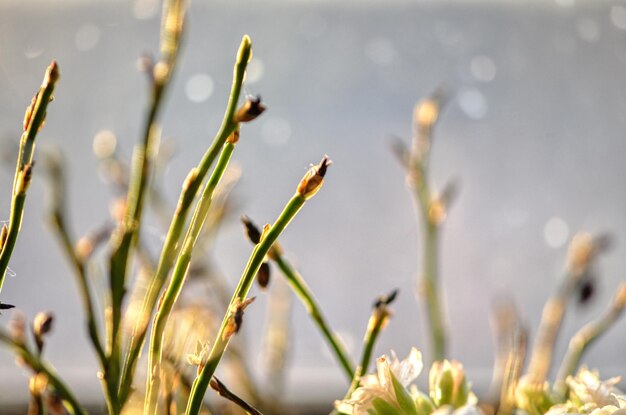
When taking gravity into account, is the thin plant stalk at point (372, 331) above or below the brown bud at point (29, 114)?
below

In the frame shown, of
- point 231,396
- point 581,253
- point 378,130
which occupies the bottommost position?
point 231,396

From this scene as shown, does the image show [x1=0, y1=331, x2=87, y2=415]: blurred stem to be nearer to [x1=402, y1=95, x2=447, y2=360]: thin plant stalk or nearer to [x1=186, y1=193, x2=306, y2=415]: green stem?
[x1=186, y1=193, x2=306, y2=415]: green stem

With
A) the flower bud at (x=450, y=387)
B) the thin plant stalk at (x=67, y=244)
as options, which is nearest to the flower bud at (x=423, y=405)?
the flower bud at (x=450, y=387)

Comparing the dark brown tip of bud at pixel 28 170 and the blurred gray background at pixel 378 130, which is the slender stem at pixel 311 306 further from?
the blurred gray background at pixel 378 130

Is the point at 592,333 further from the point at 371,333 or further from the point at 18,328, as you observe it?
the point at 18,328

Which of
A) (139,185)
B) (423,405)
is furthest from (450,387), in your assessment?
(139,185)

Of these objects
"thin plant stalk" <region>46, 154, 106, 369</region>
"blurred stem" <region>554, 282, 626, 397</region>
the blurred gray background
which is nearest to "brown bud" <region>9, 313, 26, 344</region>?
"thin plant stalk" <region>46, 154, 106, 369</region>

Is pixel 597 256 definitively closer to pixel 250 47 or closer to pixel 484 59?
pixel 250 47
